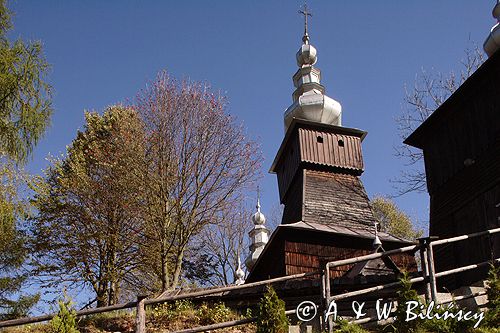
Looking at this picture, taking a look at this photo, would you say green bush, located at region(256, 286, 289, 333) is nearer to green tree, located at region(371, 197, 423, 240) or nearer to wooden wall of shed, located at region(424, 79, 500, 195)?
wooden wall of shed, located at region(424, 79, 500, 195)

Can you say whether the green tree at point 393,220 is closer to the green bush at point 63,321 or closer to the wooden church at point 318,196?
the wooden church at point 318,196

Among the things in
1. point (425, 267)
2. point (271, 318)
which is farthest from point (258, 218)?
point (271, 318)

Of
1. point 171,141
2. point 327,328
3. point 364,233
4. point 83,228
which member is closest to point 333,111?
point 364,233

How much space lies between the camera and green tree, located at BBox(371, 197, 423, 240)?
127 feet

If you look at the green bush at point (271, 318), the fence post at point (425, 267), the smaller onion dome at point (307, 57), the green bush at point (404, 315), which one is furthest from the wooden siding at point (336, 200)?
the green bush at point (404, 315)

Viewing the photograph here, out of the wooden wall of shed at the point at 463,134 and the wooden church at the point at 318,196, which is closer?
the wooden wall of shed at the point at 463,134

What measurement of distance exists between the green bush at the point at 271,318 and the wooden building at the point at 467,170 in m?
7.53

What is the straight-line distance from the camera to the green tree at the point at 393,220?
38.8 meters

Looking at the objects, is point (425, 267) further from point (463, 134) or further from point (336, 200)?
point (336, 200)

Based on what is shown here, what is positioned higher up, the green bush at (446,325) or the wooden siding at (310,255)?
the wooden siding at (310,255)

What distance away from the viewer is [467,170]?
1716cm

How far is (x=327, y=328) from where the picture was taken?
9961mm

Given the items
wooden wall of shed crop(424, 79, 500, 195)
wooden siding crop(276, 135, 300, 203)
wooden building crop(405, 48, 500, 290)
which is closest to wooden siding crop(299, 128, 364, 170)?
wooden siding crop(276, 135, 300, 203)

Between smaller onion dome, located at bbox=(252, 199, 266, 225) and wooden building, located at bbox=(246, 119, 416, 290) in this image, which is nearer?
wooden building, located at bbox=(246, 119, 416, 290)
